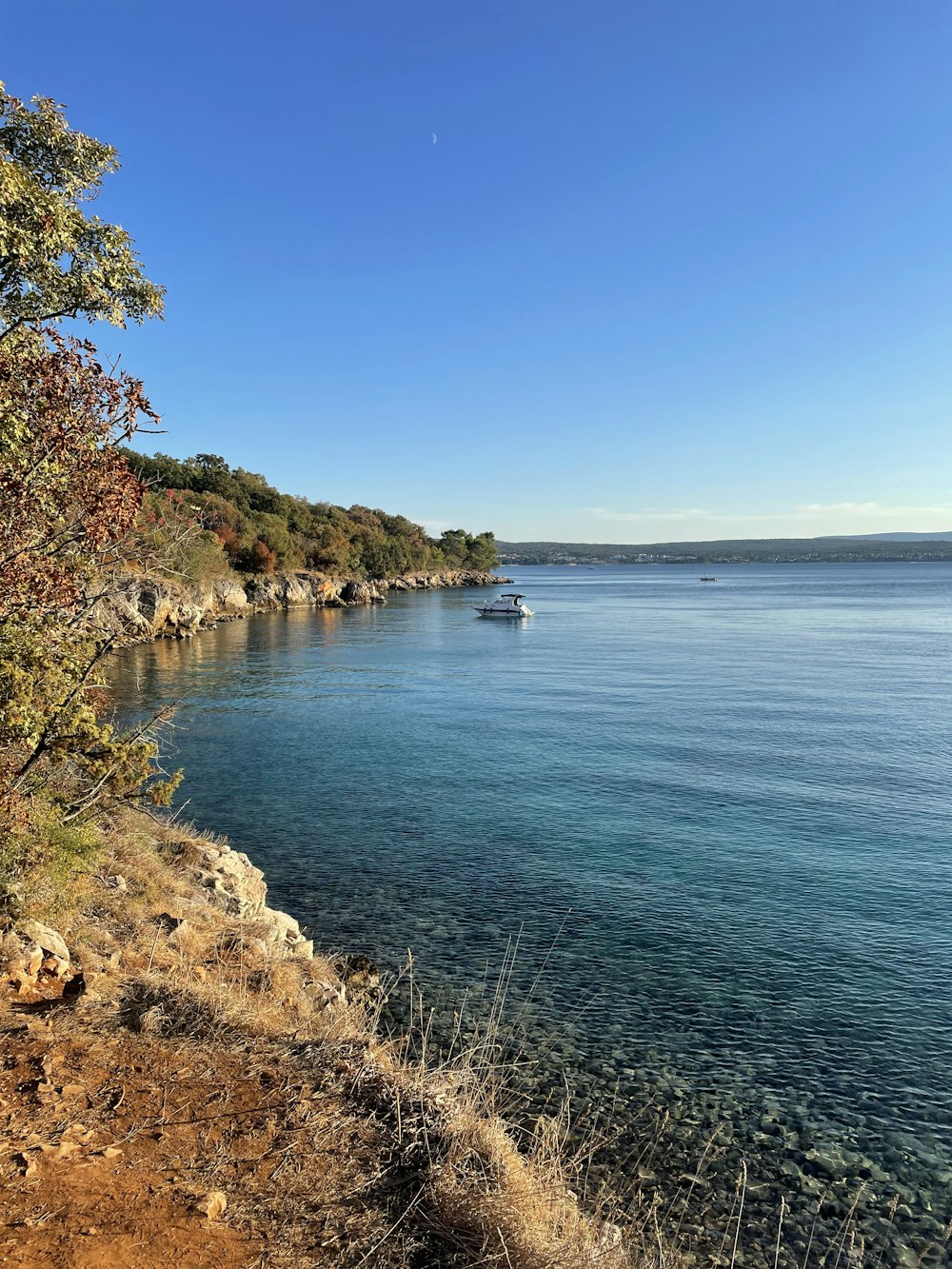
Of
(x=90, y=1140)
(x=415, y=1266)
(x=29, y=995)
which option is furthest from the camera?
(x=29, y=995)

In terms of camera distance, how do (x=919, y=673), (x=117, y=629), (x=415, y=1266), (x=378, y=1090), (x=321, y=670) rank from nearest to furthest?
(x=415, y=1266)
(x=378, y=1090)
(x=117, y=629)
(x=919, y=673)
(x=321, y=670)

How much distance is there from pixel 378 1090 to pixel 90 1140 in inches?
83.0

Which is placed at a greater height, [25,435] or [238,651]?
[25,435]

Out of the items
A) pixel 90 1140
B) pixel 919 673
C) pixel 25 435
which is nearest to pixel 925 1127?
pixel 90 1140

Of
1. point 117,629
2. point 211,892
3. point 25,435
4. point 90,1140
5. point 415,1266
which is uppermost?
point 25,435

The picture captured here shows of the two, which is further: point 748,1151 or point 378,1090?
point 748,1151

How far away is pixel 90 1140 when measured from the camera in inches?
213

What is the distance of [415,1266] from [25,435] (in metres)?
8.23

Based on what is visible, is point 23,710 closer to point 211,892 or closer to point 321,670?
point 211,892

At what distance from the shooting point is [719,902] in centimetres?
1440

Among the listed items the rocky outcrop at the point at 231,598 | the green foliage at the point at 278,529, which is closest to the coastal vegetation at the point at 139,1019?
the rocky outcrop at the point at 231,598

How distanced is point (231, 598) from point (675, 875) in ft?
246

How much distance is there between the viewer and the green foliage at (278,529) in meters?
101

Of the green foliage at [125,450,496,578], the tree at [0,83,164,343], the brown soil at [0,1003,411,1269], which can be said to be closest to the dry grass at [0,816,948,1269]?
the brown soil at [0,1003,411,1269]
